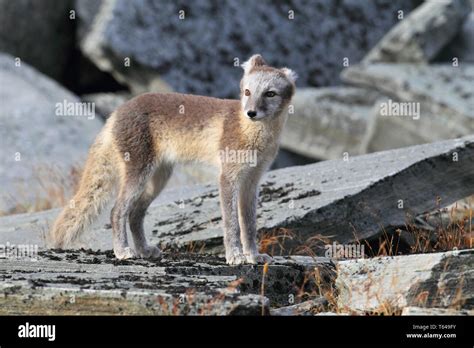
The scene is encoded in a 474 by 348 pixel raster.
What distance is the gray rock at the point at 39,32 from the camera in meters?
14.1

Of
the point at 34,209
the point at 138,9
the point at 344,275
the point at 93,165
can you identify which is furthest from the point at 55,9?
the point at 344,275

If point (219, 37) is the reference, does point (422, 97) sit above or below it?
below

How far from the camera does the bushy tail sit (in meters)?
7.67

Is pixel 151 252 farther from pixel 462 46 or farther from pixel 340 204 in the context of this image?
pixel 462 46

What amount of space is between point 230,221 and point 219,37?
6.93 m

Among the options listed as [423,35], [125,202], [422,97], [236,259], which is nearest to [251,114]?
[236,259]

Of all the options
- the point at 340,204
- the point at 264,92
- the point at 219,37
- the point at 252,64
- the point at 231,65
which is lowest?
the point at 340,204

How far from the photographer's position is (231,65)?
44.9ft

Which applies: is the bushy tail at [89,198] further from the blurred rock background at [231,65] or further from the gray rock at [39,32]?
the gray rock at [39,32]

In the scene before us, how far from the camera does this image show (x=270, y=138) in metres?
7.33

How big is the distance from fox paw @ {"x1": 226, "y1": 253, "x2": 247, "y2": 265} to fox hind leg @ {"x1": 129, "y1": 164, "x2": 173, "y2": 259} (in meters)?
0.90

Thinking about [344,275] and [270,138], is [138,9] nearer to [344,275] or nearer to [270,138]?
[270,138]

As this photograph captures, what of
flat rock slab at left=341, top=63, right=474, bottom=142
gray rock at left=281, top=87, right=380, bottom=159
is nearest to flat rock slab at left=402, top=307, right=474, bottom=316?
flat rock slab at left=341, top=63, right=474, bottom=142

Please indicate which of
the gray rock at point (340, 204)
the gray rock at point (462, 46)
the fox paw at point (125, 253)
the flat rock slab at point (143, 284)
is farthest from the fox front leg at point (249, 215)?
the gray rock at point (462, 46)
